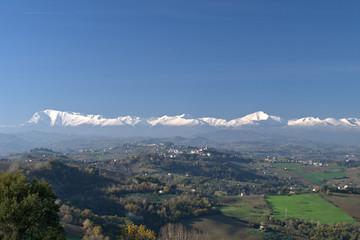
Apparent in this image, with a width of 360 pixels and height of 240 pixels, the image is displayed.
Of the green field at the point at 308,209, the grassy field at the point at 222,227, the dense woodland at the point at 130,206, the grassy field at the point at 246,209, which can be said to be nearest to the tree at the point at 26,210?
the dense woodland at the point at 130,206

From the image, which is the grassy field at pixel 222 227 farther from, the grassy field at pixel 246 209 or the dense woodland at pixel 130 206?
the grassy field at pixel 246 209

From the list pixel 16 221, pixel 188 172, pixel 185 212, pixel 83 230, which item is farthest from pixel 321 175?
pixel 16 221

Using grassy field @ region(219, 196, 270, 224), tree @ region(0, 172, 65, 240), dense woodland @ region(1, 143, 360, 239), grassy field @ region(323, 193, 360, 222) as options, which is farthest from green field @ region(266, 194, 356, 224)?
tree @ region(0, 172, 65, 240)

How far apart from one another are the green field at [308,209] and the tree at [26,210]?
6726 cm

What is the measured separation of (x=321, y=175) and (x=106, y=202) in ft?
486

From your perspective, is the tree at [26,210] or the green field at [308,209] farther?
the green field at [308,209]

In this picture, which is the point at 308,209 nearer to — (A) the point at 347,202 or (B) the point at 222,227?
(A) the point at 347,202

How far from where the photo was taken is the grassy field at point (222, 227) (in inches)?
2384

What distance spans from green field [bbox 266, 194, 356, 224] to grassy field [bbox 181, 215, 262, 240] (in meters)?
16.7

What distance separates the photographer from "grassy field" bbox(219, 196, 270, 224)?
3105 inches

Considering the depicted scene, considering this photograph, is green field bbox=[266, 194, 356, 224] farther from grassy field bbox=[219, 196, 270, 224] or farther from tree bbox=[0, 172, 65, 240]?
tree bbox=[0, 172, 65, 240]

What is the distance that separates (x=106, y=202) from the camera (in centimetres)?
8181

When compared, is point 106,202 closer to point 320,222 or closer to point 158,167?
point 320,222

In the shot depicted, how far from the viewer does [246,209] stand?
89812 millimetres
